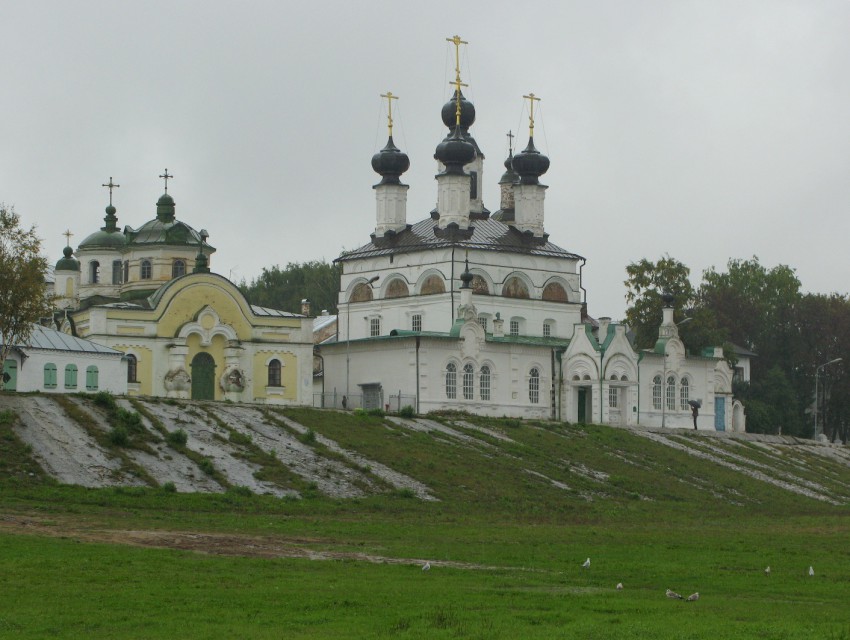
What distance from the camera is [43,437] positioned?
146 feet

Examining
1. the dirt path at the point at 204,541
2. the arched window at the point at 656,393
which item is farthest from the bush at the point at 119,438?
the arched window at the point at 656,393

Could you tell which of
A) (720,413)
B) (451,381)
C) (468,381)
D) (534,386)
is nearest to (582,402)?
(534,386)

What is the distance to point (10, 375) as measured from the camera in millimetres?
58562

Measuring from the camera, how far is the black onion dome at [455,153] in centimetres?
7344

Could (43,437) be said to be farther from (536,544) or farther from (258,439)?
(536,544)

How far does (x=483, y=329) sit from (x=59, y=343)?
59.5ft

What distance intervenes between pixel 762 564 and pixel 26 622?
50.9 ft

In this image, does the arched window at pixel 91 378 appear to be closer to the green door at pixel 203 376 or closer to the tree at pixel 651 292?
the green door at pixel 203 376

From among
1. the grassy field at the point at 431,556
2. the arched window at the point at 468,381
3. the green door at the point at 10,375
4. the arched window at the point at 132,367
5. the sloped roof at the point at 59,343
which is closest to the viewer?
the grassy field at the point at 431,556

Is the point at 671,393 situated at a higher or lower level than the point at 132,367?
lower

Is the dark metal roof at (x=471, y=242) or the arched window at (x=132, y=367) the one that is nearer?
the arched window at (x=132, y=367)

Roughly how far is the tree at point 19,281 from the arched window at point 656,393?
3012cm

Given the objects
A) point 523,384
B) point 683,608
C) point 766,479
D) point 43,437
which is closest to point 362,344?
point 523,384

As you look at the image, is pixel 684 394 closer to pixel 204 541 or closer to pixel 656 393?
pixel 656 393
